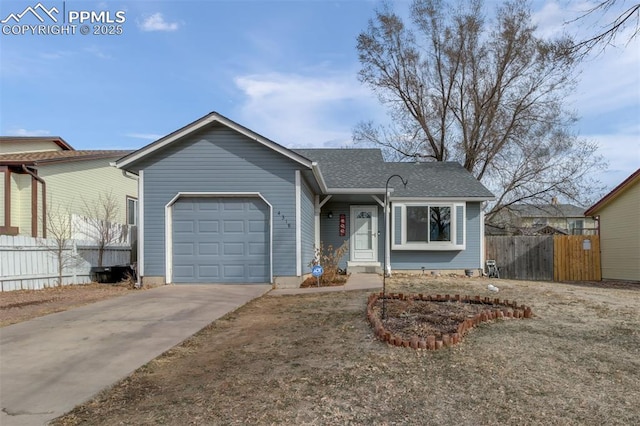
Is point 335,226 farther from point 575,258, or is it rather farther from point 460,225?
point 575,258

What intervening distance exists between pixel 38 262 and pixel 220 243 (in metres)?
4.79

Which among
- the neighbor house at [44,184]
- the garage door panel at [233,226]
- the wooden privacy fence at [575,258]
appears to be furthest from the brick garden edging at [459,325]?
the wooden privacy fence at [575,258]

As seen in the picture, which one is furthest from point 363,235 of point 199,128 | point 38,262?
point 38,262

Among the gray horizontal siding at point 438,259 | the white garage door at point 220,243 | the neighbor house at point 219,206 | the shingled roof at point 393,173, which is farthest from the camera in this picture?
the gray horizontal siding at point 438,259

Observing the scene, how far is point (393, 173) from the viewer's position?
17.9 meters

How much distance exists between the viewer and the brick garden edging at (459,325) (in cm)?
535

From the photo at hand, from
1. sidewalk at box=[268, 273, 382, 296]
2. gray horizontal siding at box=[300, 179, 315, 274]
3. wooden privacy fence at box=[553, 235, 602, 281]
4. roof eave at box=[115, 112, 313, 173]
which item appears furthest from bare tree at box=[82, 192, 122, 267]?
wooden privacy fence at box=[553, 235, 602, 281]

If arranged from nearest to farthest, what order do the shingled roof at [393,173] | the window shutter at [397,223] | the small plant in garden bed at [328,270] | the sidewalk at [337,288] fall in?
1. the sidewalk at [337,288]
2. the small plant in garden bed at [328,270]
3. the shingled roof at [393,173]
4. the window shutter at [397,223]

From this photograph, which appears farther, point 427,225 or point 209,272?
point 427,225

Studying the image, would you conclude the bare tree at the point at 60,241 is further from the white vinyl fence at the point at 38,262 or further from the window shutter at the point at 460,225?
the window shutter at the point at 460,225

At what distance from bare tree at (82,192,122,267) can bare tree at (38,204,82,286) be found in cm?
86

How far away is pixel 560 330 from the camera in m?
6.57

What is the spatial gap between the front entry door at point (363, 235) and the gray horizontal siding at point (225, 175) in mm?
5101

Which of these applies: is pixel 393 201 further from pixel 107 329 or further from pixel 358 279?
pixel 107 329
